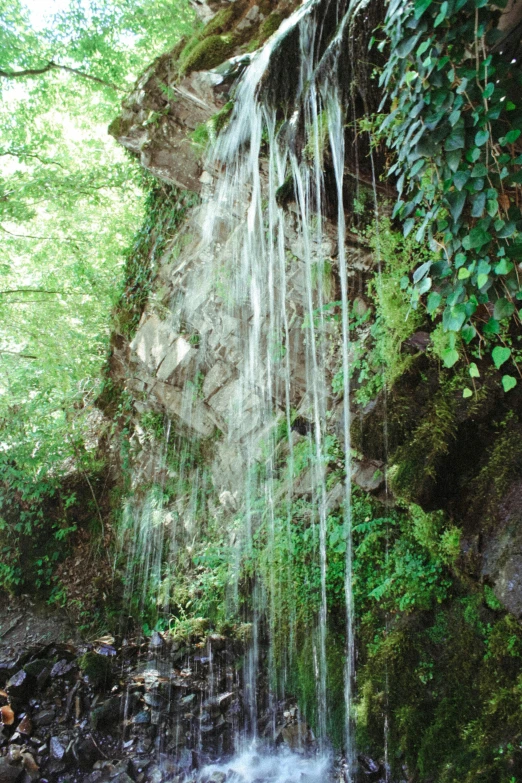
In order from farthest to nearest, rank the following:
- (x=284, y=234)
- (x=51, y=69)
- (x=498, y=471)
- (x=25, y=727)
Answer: (x=51, y=69)
(x=284, y=234)
(x=25, y=727)
(x=498, y=471)

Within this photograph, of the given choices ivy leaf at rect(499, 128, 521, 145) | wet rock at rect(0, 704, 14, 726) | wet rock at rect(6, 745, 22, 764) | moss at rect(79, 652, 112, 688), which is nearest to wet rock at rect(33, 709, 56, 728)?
wet rock at rect(0, 704, 14, 726)

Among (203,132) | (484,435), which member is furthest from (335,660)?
(203,132)

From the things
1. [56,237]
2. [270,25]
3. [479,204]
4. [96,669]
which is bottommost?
[96,669]

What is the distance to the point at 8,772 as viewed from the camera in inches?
165

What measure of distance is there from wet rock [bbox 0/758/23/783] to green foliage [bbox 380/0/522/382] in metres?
4.58

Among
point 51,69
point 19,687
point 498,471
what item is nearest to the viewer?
point 498,471

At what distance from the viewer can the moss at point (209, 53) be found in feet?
17.5

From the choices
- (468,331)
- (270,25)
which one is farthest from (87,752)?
(270,25)

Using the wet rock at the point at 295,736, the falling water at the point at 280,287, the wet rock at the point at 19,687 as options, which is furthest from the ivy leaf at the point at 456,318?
the wet rock at the point at 19,687

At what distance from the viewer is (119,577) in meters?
7.50

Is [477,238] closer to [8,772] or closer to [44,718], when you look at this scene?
[8,772]

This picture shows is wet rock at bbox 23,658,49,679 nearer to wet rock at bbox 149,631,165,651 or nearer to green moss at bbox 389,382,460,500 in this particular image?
wet rock at bbox 149,631,165,651

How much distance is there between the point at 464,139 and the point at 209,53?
391 cm

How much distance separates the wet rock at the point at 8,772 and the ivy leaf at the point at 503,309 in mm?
4883
